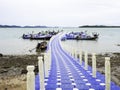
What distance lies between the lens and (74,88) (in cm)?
1020

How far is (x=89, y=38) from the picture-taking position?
73688mm

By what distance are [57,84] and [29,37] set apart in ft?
230

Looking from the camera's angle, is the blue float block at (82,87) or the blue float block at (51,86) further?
the blue float block at (51,86)

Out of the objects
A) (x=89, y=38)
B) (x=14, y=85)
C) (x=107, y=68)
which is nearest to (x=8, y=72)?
(x=14, y=85)

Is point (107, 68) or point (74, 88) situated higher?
point (107, 68)

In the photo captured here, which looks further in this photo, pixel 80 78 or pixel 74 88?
pixel 80 78

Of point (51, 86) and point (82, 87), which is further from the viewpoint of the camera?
Result: point (51, 86)

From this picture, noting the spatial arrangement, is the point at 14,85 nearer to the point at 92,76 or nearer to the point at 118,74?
the point at 92,76

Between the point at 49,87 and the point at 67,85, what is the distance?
0.72 meters

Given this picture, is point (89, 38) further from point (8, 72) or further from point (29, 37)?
point (8, 72)

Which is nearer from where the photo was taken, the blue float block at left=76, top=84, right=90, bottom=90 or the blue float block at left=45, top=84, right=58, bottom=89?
the blue float block at left=76, top=84, right=90, bottom=90

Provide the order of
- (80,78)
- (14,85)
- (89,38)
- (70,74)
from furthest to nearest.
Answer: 1. (89,38)
2. (14,85)
3. (70,74)
4. (80,78)

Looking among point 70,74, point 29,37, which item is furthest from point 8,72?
point 29,37

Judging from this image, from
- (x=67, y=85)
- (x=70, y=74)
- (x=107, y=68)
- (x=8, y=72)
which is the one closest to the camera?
(x=107, y=68)
